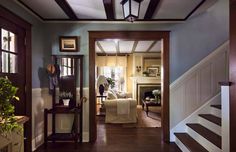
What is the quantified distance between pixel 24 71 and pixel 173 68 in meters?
2.79

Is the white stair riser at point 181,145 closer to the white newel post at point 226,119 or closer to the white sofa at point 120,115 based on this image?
the white newel post at point 226,119

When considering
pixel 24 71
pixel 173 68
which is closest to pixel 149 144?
pixel 173 68

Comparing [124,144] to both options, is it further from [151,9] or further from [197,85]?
[151,9]

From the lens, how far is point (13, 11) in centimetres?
313

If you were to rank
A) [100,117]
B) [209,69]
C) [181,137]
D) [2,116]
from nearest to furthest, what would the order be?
[2,116], [181,137], [209,69], [100,117]

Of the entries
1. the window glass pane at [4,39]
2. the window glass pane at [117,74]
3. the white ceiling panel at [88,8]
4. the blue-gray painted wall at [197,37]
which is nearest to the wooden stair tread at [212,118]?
the blue-gray painted wall at [197,37]

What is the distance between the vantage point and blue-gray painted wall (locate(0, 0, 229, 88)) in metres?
4.31

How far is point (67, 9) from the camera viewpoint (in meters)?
3.55

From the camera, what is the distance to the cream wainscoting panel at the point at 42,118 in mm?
3900

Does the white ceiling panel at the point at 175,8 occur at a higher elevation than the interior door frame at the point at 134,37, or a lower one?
higher

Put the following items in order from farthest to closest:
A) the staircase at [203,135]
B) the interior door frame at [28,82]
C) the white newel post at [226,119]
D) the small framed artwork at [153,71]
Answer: the small framed artwork at [153,71] → the interior door frame at [28,82] → the staircase at [203,135] → the white newel post at [226,119]

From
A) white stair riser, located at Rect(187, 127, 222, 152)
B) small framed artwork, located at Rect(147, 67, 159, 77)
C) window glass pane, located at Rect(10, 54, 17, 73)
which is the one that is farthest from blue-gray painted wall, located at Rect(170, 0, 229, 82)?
small framed artwork, located at Rect(147, 67, 159, 77)

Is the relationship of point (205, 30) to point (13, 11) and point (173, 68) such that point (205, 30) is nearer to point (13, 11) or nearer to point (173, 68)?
point (173, 68)

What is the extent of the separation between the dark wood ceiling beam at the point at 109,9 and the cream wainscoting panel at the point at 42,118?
1.51 m
